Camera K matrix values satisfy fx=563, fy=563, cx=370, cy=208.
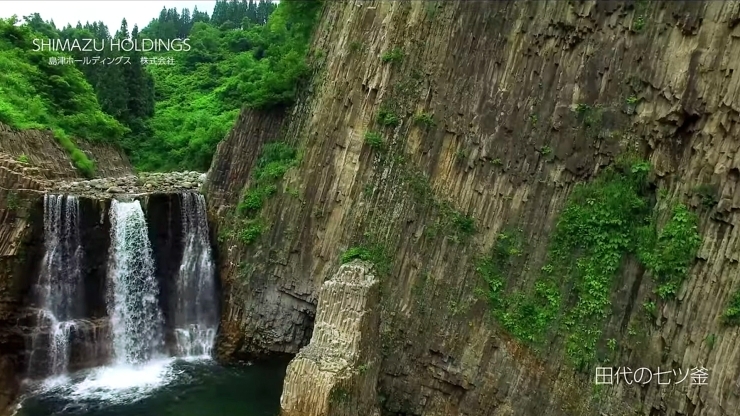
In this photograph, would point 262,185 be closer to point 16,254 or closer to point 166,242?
point 166,242

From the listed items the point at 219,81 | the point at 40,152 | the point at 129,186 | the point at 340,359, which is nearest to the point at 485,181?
the point at 340,359

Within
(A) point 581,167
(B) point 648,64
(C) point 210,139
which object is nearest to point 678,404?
(A) point 581,167

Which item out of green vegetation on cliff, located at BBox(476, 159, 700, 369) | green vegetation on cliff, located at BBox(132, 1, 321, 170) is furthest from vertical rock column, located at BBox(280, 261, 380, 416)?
green vegetation on cliff, located at BBox(132, 1, 321, 170)

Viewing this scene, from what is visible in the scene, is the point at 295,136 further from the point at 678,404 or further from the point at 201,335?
the point at 678,404

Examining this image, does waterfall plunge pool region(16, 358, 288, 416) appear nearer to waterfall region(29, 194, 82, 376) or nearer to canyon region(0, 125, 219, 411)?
canyon region(0, 125, 219, 411)

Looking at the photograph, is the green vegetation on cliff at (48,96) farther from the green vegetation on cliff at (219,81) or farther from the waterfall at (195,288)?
the waterfall at (195,288)

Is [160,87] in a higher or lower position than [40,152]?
higher

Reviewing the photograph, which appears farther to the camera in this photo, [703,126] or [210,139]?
[210,139]
